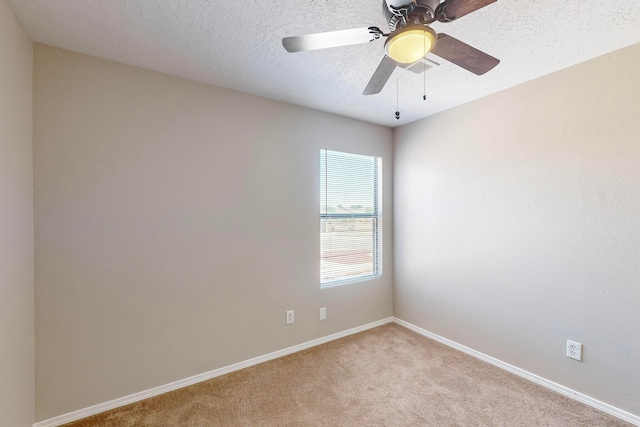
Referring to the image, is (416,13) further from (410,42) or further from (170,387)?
(170,387)

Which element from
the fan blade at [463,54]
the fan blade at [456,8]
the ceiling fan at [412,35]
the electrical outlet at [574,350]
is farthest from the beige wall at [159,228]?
the electrical outlet at [574,350]

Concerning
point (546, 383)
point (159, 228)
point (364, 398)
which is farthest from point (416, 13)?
point (546, 383)

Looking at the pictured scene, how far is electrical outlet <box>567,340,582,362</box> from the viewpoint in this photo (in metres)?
2.03

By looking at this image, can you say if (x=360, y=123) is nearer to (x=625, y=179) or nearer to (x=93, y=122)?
(x=625, y=179)

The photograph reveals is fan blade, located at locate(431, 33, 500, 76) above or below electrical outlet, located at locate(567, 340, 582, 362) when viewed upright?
above

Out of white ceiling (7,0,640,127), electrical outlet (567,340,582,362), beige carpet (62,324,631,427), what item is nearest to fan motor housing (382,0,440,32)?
white ceiling (7,0,640,127)

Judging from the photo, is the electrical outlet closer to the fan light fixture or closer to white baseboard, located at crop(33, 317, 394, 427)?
white baseboard, located at crop(33, 317, 394, 427)

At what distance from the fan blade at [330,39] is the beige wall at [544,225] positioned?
1796mm

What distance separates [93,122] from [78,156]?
256mm

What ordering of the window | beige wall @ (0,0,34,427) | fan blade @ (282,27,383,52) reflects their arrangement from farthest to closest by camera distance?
the window
beige wall @ (0,0,34,427)
fan blade @ (282,27,383,52)

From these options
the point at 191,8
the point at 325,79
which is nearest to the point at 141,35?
the point at 191,8

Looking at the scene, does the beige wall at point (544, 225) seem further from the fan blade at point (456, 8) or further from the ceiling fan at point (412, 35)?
the fan blade at point (456, 8)

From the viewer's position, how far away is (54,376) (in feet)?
5.95

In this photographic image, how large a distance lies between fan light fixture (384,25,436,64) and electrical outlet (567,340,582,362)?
2335 mm
